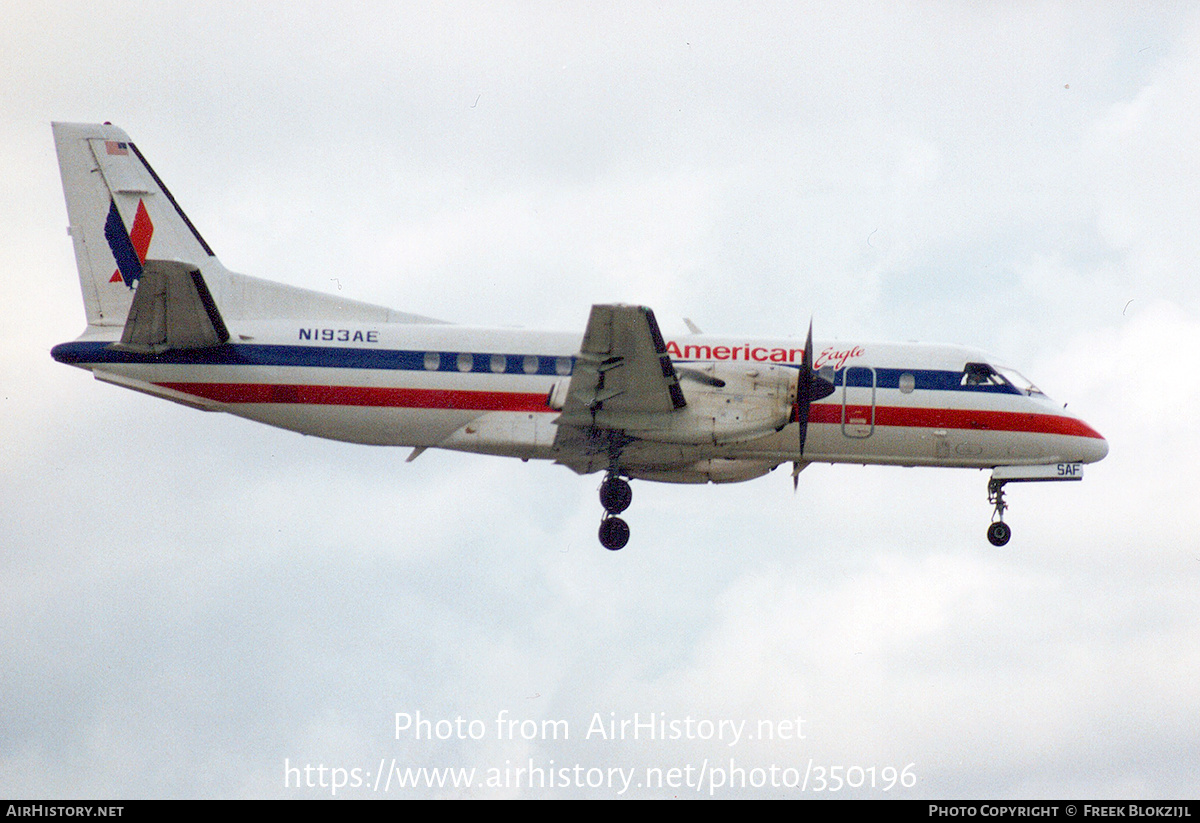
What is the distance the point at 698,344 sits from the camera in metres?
28.3

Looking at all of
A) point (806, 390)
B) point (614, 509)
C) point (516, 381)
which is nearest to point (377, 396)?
point (516, 381)

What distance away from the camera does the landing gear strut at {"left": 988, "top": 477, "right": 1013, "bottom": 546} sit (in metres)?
28.6

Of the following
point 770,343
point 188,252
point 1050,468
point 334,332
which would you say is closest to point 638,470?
point 770,343

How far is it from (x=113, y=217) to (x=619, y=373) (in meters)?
12.2

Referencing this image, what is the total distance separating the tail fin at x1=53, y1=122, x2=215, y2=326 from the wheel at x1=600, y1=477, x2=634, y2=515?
10.4 meters

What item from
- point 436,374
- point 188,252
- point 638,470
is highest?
point 188,252

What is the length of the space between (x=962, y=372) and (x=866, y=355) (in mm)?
2120

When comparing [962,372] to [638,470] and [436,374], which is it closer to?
[638,470]

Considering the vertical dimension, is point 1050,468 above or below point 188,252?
below

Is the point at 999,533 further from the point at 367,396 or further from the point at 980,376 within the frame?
the point at 367,396

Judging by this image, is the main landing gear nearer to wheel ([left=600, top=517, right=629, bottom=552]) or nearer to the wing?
wheel ([left=600, top=517, right=629, bottom=552])

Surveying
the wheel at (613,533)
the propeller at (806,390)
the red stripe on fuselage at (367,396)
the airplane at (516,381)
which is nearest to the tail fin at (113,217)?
the airplane at (516,381)

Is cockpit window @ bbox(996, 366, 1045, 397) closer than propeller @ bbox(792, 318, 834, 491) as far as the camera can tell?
No

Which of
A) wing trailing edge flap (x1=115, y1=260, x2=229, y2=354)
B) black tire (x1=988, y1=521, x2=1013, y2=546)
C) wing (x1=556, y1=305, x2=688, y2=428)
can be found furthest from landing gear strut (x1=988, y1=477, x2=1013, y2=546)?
wing trailing edge flap (x1=115, y1=260, x2=229, y2=354)
